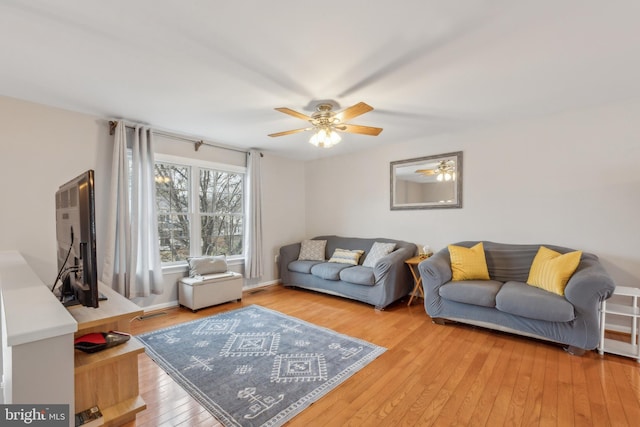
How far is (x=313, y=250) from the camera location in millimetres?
5008

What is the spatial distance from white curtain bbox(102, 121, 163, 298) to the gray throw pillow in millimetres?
425

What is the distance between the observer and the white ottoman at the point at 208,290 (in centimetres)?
367

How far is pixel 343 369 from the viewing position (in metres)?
2.28

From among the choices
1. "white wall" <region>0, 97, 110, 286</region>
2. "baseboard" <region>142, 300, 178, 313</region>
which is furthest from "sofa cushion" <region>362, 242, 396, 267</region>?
"white wall" <region>0, 97, 110, 286</region>

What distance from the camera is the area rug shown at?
1878 mm

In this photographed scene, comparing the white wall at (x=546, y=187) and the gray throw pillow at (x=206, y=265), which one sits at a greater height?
the white wall at (x=546, y=187)

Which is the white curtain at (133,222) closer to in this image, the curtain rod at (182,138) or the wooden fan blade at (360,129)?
the curtain rod at (182,138)

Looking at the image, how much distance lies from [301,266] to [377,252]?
4.17 ft

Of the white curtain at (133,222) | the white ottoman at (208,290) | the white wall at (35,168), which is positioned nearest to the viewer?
the white wall at (35,168)

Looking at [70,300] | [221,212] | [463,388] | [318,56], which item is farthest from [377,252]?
[70,300]

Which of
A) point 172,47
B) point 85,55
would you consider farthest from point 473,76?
point 85,55

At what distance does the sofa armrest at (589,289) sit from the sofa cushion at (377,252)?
6.77 feet

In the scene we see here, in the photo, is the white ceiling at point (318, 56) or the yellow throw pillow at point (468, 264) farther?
the yellow throw pillow at point (468, 264)

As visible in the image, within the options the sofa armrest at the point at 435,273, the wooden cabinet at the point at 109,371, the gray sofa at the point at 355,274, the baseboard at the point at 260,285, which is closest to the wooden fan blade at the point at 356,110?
the sofa armrest at the point at 435,273
